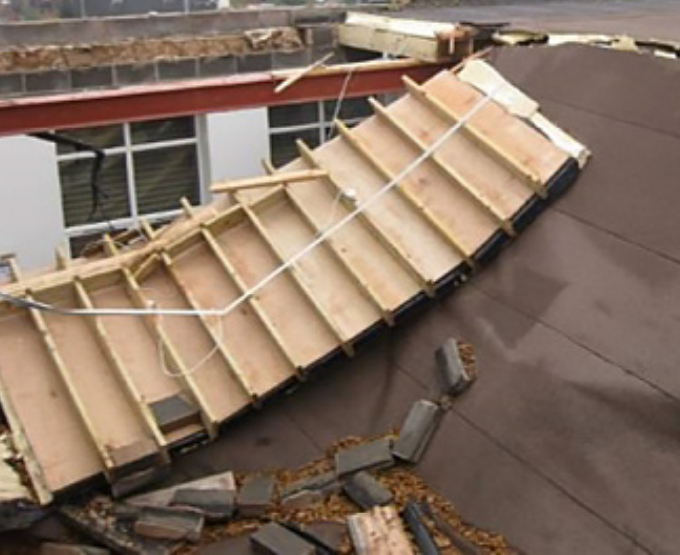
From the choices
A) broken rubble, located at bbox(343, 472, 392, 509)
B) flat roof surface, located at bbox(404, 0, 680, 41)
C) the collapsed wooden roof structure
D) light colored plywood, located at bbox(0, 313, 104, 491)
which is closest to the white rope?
the collapsed wooden roof structure

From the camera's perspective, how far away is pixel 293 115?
13.9m

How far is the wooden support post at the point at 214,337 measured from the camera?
20.7ft

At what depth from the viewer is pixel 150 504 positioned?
18.9ft

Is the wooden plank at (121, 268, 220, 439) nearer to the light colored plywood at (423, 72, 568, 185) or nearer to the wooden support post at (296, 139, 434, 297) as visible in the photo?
the wooden support post at (296, 139, 434, 297)

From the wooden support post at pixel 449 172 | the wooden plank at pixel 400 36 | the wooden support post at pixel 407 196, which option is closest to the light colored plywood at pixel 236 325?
the wooden support post at pixel 407 196

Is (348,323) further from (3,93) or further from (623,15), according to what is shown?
(623,15)

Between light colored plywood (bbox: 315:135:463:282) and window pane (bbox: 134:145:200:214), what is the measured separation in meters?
5.67

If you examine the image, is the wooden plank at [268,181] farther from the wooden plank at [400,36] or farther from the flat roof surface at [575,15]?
the flat roof surface at [575,15]

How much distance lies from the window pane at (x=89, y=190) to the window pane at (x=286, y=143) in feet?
7.82

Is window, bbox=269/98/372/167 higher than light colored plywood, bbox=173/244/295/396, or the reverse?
window, bbox=269/98/372/167

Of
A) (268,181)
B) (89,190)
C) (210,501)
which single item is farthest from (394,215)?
(89,190)

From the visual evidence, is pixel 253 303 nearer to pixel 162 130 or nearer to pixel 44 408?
pixel 44 408

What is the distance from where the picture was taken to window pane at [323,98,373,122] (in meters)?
14.1

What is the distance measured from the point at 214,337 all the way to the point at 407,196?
1.89 meters
